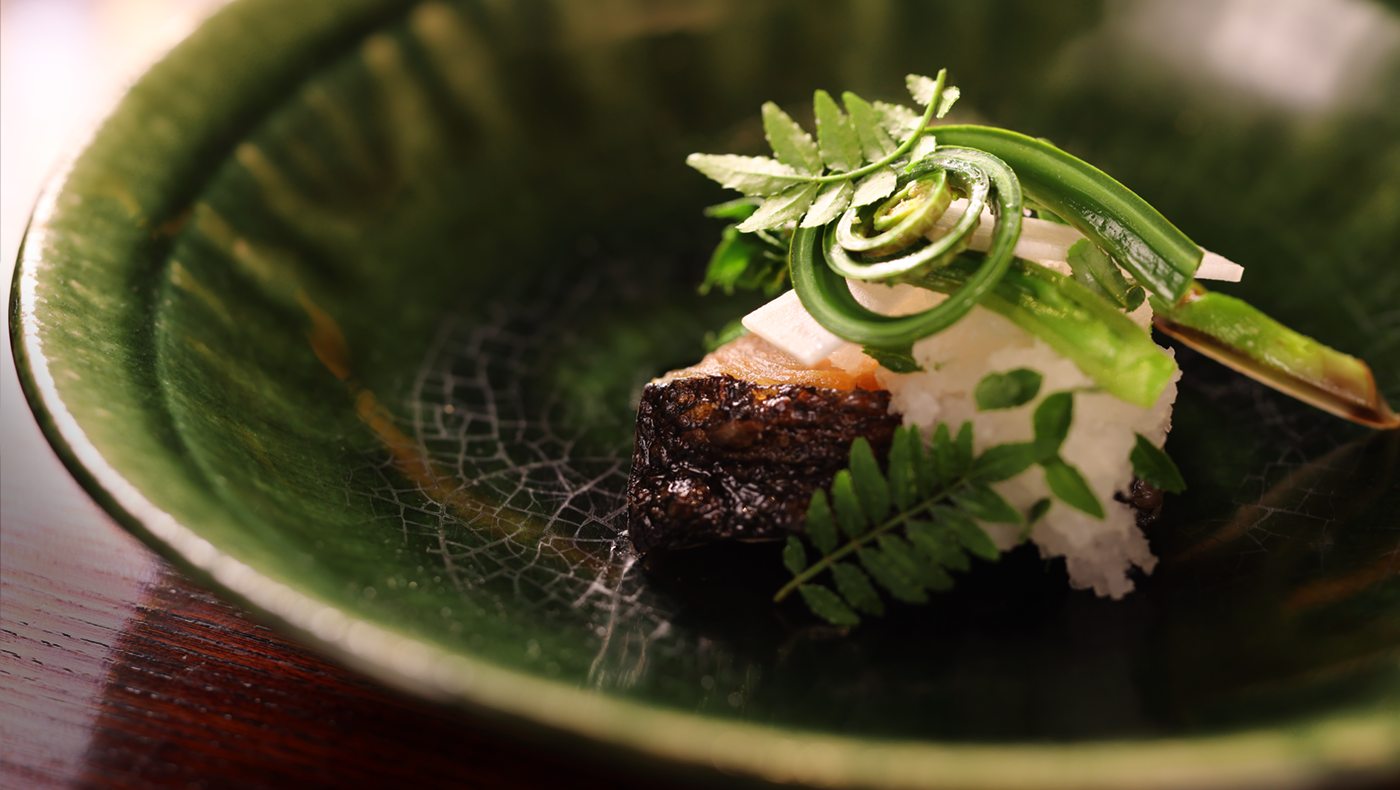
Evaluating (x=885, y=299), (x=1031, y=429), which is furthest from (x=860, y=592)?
(x=885, y=299)

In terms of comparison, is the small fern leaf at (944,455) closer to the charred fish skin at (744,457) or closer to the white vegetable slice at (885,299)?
the charred fish skin at (744,457)

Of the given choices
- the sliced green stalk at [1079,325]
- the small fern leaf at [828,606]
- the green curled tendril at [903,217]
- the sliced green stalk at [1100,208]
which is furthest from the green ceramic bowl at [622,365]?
the green curled tendril at [903,217]

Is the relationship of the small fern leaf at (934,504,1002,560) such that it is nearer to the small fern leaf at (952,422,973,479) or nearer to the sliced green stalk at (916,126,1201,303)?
the small fern leaf at (952,422,973,479)

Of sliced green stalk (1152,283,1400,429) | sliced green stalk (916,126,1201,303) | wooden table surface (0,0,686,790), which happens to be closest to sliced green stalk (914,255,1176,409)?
sliced green stalk (916,126,1201,303)

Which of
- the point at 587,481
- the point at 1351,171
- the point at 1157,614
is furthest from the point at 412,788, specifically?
the point at 1351,171

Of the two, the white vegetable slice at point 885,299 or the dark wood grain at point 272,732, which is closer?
the dark wood grain at point 272,732
